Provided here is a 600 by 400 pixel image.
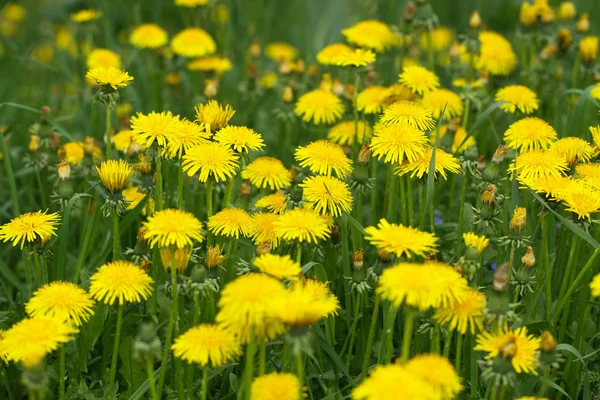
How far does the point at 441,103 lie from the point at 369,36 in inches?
16.1

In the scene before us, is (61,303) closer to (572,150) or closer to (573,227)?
(573,227)

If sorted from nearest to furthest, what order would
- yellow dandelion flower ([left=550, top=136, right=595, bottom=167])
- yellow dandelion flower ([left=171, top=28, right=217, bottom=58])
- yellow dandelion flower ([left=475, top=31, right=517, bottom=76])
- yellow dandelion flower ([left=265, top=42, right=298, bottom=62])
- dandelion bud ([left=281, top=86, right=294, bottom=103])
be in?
yellow dandelion flower ([left=550, top=136, right=595, bottom=167]) < dandelion bud ([left=281, top=86, right=294, bottom=103]) < yellow dandelion flower ([left=475, top=31, right=517, bottom=76]) < yellow dandelion flower ([left=171, top=28, right=217, bottom=58]) < yellow dandelion flower ([left=265, top=42, right=298, bottom=62])

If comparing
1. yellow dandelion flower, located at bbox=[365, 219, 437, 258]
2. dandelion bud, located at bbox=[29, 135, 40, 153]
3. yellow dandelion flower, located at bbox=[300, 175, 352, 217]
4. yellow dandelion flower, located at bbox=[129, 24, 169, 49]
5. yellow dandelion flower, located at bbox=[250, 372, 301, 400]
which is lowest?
yellow dandelion flower, located at bbox=[250, 372, 301, 400]

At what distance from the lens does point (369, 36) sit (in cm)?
297

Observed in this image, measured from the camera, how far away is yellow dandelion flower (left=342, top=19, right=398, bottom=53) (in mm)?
2902

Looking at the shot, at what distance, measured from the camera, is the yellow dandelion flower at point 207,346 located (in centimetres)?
157

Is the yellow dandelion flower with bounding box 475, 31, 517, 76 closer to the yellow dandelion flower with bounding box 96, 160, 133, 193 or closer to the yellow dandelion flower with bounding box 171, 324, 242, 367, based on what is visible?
the yellow dandelion flower with bounding box 96, 160, 133, 193

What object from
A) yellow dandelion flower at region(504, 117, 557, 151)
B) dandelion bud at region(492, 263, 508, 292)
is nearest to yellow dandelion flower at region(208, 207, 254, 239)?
dandelion bud at region(492, 263, 508, 292)

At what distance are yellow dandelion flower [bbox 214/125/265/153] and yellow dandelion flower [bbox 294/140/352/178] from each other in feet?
0.44

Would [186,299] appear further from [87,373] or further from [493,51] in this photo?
[493,51]

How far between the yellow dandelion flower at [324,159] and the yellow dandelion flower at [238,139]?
0.13 metres

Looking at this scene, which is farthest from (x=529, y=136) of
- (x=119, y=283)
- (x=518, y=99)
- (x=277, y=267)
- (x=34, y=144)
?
(x=34, y=144)

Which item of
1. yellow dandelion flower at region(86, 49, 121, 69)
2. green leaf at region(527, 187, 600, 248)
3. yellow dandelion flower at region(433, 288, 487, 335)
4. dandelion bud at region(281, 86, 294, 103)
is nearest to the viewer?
yellow dandelion flower at region(433, 288, 487, 335)

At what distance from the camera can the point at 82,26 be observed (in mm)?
3734
